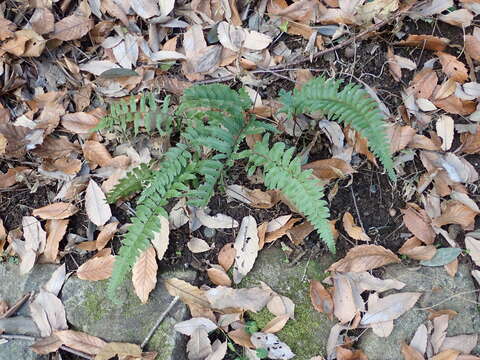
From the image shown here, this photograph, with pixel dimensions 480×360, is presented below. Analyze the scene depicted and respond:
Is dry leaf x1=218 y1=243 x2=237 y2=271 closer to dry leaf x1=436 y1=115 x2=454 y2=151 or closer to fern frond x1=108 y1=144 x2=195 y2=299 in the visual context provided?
fern frond x1=108 y1=144 x2=195 y2=299

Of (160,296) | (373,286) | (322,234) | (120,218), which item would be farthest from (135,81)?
(373,286)

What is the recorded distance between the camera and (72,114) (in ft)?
10.0

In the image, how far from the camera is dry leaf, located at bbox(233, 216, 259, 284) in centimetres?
274

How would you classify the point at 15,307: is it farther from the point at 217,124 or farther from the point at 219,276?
the point at 217,124

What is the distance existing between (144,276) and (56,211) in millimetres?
639

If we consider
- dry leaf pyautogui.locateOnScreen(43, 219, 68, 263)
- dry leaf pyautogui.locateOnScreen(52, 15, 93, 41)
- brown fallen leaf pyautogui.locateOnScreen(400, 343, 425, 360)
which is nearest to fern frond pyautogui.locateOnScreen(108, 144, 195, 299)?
dry leaf pyautogui.locateOnScreen(43, 219, 68, 263)

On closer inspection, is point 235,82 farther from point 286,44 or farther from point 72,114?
point 72,114

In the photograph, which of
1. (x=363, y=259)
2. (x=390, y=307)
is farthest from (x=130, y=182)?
(x=390, y=307)

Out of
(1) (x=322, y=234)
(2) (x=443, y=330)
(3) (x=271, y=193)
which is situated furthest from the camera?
(3) (x=271, y=193)

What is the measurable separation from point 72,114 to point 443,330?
7.56 feet

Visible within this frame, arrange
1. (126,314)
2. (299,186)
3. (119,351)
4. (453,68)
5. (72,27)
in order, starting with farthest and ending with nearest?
(72,27) < (453,68) < (126,314) < (119,351) < (299,186)

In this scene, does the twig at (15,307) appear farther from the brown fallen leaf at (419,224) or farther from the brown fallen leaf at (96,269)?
the brown fallen leaf at (419,224)

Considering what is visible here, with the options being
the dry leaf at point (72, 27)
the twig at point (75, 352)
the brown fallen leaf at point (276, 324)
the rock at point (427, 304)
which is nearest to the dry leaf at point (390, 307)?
the rock at point (427, 304)

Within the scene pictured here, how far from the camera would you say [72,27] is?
316 centimetres
